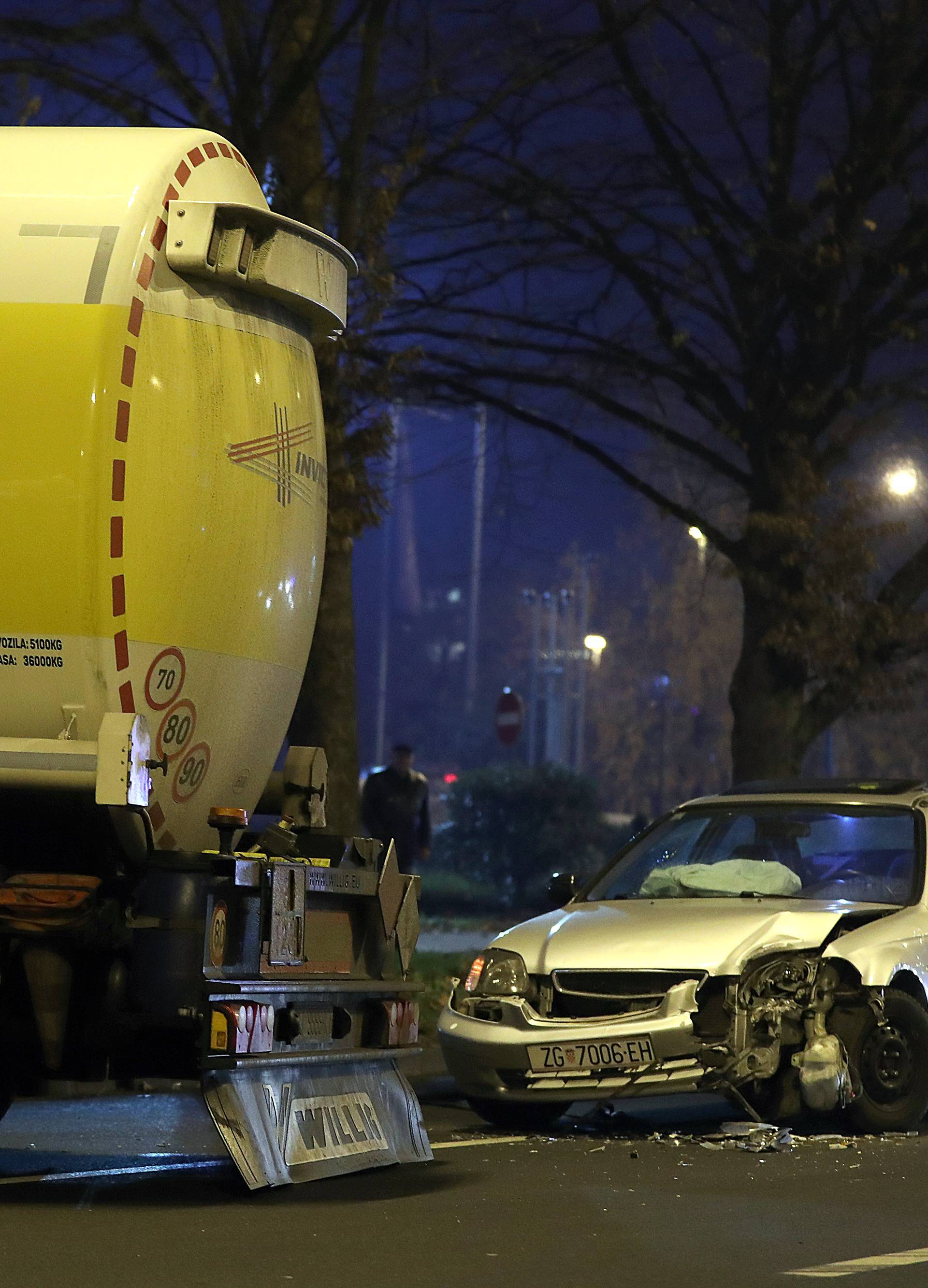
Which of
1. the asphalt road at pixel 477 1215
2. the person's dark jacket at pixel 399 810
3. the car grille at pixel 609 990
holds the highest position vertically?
the person's dark jacket at pixel 399 810

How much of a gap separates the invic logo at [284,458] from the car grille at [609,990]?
259cm

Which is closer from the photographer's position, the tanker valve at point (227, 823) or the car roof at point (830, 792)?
the tanker valve at point (227, 823)

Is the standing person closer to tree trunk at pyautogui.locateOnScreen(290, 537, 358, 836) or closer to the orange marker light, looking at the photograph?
tree trunk at pyautogui.locateOnScreen(290, 537, 358, 836)

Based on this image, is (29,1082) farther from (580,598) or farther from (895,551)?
(580,598)

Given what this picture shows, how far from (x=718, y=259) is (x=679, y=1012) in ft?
36.2

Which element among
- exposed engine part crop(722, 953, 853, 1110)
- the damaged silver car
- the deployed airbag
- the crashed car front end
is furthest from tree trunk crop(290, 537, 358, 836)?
exposed engine part crop(722, 953, 853, 1110)

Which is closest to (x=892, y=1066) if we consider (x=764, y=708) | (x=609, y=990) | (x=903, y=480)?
(x=609, y=990)

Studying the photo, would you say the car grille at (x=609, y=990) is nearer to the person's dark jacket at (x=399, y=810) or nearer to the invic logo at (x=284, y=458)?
the invic logo at (x=284, y=458)

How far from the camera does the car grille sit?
805 cm

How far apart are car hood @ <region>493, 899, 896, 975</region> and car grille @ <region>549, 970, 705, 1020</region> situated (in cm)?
3

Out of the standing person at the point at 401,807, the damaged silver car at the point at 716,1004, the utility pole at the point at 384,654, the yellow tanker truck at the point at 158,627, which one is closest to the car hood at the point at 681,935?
the damaged silver car at the point at 716,1004

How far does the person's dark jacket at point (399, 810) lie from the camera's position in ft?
57.1

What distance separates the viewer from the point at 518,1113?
851 cm

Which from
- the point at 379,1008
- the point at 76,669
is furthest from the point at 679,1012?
the point at 76,669
